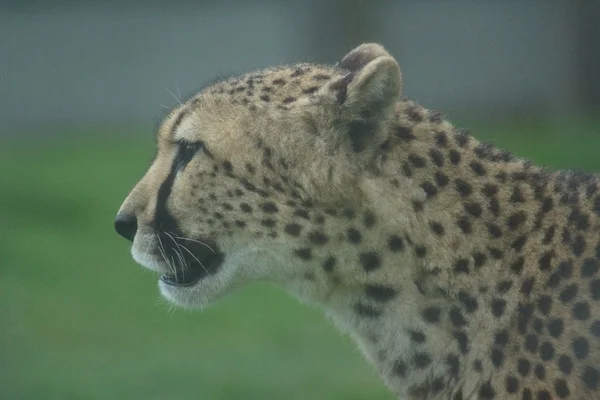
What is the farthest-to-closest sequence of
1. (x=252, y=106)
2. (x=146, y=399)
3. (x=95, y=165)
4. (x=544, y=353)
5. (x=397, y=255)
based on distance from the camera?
(x=95, y=165) < (x=146, y=399) < (x=252, y=106) < (x=397, y=255) < (x=544, y=353)

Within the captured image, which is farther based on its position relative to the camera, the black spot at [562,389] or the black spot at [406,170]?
the black spot at [406,170]

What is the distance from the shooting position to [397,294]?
8.09ft

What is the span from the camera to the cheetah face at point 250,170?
2469 mm

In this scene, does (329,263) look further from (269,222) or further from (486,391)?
(486,391)

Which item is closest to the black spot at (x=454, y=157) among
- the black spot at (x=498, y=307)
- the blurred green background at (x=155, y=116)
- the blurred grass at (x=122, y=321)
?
the black spot at (x=498, y=307)

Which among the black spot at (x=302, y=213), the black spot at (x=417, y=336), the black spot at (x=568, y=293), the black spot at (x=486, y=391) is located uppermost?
the black spot at (x=302, y=213)

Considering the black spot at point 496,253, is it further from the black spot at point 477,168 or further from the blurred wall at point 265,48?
the blurred wall at point 265,48

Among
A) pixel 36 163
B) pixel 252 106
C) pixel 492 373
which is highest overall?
pixel 252 106

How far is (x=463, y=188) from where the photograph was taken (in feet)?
8.20

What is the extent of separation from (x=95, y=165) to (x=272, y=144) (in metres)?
6.74

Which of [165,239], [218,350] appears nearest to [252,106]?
[165,239]

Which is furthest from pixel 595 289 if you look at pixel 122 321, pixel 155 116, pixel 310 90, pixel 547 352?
pixel 155 116

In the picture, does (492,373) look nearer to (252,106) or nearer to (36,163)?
(252,106)

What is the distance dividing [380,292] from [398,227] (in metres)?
0.15
